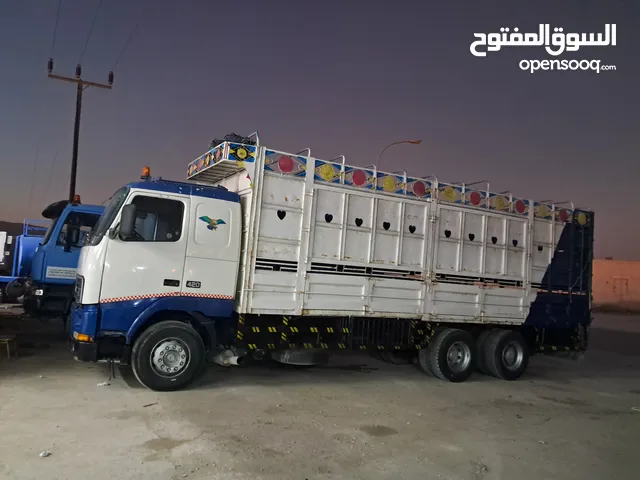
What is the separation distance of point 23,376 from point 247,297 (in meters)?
3.57

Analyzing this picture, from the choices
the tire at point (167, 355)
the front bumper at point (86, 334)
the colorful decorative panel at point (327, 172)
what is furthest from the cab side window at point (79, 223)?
the colorful decorative panel at point (327, 172)

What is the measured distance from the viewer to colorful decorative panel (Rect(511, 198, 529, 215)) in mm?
9961

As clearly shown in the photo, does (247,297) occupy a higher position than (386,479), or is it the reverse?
(247,297)

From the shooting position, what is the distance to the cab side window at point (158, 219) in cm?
695

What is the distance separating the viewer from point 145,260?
686 cm

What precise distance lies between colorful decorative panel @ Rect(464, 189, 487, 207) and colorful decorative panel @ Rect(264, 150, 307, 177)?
340 cm

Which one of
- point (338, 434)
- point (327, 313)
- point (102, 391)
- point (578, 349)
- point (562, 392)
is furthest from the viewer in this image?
point (578, 349)

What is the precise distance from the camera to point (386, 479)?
14.6 ft

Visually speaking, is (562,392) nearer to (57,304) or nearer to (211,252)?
(211,252)

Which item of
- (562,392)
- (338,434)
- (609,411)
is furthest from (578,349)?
(338,434)

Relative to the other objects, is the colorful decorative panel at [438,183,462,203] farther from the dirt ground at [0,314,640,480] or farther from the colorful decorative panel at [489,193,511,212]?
the dirt ground at [0,314,640,480]

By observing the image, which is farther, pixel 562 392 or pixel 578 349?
pixel 578 349

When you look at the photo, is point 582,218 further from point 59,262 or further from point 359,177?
point 59,262

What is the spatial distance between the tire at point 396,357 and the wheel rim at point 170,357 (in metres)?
4.20
